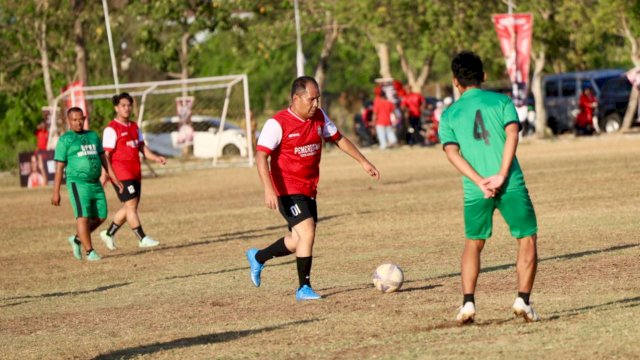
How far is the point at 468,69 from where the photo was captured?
904 cm

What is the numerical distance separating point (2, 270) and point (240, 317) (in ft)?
22.0

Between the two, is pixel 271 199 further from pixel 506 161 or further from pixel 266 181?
pixel 506 161

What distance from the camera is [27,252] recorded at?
61.8 feet

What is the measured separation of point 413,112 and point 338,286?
35.4 meters

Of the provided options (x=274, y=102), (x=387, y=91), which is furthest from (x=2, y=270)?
(x=274, y=102)

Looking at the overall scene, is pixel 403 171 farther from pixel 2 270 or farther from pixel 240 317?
pixel 240 317

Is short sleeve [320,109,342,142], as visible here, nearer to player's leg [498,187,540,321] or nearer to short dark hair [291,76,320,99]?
short dark hair [291,76,320,99]

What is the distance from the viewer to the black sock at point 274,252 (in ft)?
39.3

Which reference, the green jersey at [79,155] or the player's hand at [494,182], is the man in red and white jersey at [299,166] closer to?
the player's hand at [494,182]

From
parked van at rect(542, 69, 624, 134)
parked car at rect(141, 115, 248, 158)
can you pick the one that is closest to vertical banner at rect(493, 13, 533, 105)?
parked van at rect(542, 69, 624, 134)

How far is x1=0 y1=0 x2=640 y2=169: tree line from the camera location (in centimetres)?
5009

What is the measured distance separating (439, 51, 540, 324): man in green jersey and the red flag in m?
33.7

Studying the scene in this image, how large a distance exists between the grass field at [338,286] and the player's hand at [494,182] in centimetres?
93

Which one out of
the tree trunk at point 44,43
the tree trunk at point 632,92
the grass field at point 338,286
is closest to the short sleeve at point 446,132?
the grass field at point 338,286
